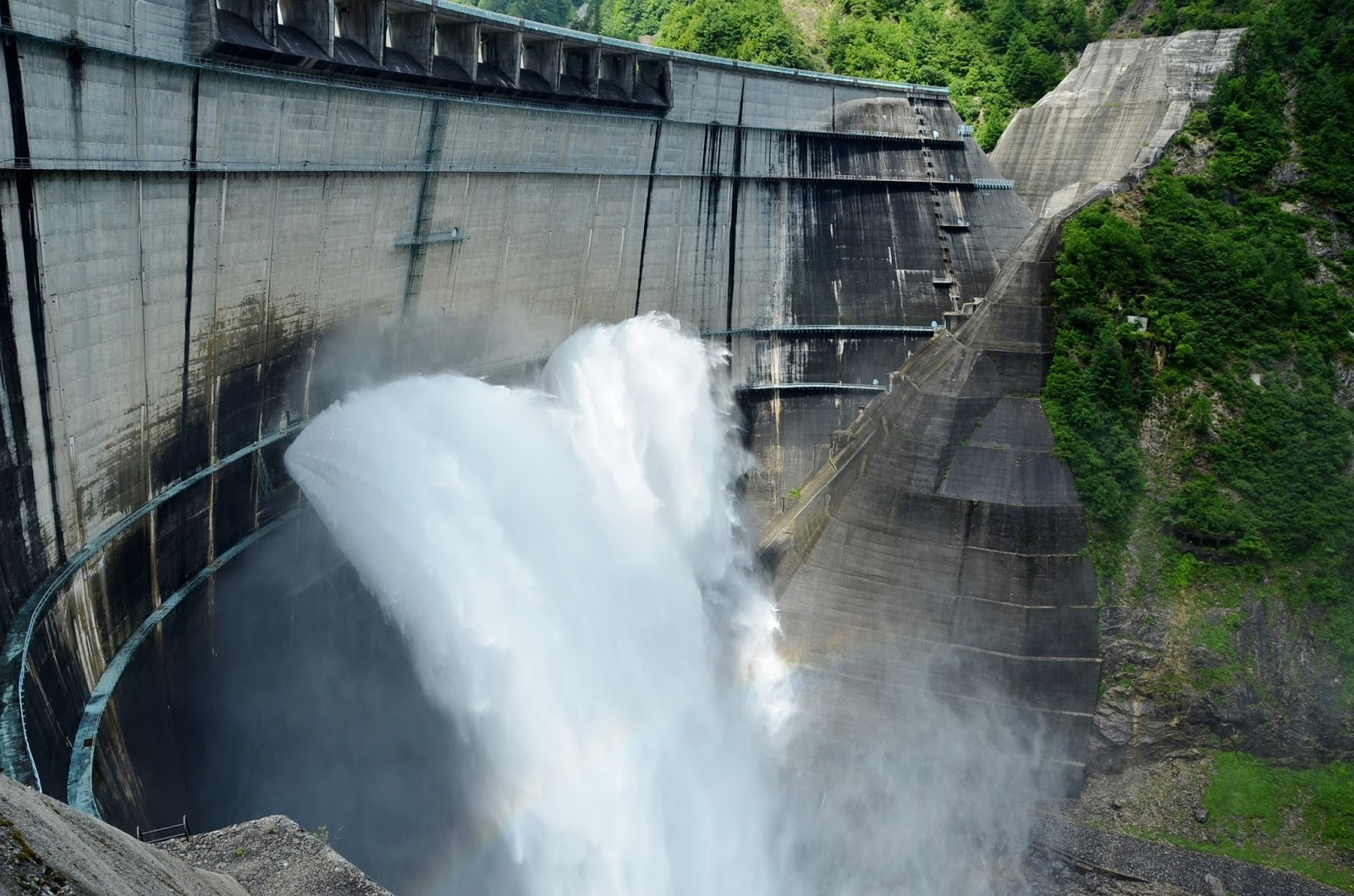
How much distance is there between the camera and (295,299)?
21.8m

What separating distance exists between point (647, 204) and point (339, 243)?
10.6 metres

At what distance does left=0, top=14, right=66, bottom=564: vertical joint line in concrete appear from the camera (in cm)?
1474

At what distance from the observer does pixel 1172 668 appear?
86.3 ft

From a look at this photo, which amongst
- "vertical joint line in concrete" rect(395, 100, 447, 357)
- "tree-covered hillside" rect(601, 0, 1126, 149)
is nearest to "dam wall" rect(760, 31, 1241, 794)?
"vertical joint line in concrete" rect(395, 100, 447, 357)

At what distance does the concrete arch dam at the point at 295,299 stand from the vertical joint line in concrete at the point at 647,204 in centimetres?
8

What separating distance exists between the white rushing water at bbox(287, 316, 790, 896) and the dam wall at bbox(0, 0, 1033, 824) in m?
2.13

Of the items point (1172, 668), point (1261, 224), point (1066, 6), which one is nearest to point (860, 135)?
point (1261, 224)

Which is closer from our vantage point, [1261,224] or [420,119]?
[420,119]

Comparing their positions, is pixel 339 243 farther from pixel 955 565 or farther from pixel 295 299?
pixel 955 565

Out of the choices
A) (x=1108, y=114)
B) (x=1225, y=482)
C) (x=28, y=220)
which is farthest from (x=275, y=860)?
(x=1108, y=114)

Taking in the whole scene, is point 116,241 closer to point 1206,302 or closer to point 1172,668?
point 1172,668

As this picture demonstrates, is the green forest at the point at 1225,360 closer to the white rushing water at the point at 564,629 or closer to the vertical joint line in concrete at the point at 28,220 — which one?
the white rushing water at the point at 564,629

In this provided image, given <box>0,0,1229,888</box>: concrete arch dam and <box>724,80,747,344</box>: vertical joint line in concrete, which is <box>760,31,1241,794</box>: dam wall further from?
<box>724,80,747,344</box>: vertical joint line in concrete

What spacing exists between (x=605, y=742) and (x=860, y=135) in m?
20.7
